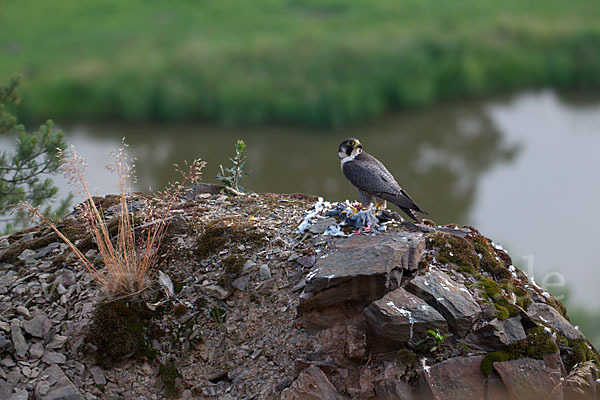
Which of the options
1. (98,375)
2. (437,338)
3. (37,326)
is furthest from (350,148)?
(37,326)

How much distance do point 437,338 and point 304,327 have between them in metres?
0.98

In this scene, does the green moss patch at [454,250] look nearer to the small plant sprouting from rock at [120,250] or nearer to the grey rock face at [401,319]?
the grey rock face at [401,319]

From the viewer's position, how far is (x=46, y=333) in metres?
4.49

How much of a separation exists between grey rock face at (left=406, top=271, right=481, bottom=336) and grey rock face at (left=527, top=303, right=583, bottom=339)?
553mm

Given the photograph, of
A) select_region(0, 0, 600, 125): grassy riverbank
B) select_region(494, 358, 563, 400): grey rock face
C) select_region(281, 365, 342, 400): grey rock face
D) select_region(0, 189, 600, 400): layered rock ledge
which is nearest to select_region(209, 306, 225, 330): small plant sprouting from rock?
select_region(0, 189, 600, 400): layered rock ledge

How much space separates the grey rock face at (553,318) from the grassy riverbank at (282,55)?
511 inches

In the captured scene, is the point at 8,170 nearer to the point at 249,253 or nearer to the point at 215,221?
the point at 215,221

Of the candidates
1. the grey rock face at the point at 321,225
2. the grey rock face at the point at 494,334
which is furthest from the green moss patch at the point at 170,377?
the grey rock face at the point at 494,334

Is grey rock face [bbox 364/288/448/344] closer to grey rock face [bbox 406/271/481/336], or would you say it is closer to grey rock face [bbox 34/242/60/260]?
grey rock face [bbox 406/271/481/336]

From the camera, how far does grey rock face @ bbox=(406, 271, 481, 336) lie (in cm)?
424

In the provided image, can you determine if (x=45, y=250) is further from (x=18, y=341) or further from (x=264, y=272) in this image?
Answer: (x=264, y=272)

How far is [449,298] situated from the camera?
171 inches

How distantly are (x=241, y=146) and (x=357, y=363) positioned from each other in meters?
2.62

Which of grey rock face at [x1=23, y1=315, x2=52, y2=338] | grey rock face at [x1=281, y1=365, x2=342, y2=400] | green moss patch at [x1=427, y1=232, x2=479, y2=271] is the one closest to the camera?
Answer: grey rock face at [x1=281, y1=365, x2=342, y2=400]
